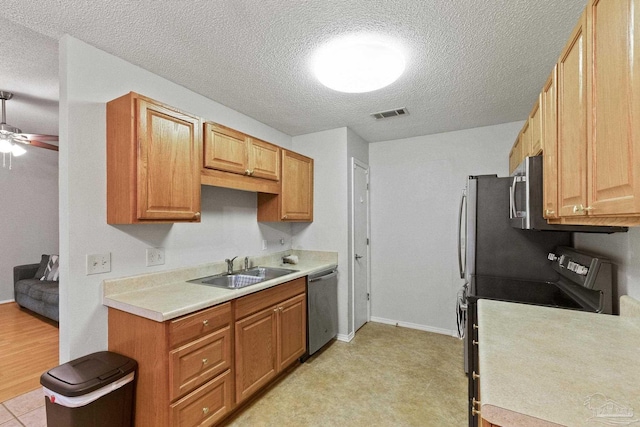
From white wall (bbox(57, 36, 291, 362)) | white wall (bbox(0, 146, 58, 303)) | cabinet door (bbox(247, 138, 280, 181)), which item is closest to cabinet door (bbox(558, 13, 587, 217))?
Answer: cabinet door (bbox(247, 138, 280, 181))

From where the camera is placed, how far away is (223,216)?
2816mm

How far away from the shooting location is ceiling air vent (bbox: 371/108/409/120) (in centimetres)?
286

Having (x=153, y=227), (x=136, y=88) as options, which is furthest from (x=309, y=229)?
(x=136, y=88)

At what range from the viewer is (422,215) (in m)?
3.69

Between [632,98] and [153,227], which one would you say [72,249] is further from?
[632,98]

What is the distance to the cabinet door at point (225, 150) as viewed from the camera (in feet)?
7.39

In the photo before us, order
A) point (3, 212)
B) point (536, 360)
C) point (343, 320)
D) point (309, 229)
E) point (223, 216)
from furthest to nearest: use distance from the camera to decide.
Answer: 1. point (3, 212)
2. point (309, 229)
3. point (343, 320)
4. point (223, 216)
5. point (536, 360)

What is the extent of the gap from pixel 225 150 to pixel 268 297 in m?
1.22

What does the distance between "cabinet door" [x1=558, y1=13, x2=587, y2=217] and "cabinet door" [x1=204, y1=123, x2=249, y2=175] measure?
213 centimetres

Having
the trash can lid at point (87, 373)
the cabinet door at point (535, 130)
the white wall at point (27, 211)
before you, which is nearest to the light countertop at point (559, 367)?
the cabinet door at point (535, 130)

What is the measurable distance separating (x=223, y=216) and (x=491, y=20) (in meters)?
2.44

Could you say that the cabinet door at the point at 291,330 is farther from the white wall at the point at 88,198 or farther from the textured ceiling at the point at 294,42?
the textured ceiling at the point at 294,42

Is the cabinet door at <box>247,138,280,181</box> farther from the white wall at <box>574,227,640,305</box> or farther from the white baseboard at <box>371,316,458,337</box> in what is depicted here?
the white wall at <box>574,227,640,305</box>

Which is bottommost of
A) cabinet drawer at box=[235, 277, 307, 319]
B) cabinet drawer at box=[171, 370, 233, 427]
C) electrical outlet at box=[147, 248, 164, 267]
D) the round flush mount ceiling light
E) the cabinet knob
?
cabinet drawer at box=[171, 370, 233, 427]
